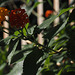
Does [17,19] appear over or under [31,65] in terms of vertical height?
over

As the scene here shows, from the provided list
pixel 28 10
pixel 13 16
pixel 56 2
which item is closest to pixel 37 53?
pixel 13 16

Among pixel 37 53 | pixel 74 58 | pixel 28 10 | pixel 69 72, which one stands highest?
pixel 28 10

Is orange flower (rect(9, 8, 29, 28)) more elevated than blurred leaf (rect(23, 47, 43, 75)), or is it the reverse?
orange flower (rect(9, 8, 29, 28))

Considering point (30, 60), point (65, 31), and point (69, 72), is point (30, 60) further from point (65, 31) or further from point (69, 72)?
point (65, 31)

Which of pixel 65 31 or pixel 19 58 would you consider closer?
pixel 19 58

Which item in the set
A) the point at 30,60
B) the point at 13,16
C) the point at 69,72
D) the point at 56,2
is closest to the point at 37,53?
the point at 30,60

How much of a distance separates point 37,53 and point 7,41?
0.15 meters

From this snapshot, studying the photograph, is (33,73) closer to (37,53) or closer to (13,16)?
(37,53)

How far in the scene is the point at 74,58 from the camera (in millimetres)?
841

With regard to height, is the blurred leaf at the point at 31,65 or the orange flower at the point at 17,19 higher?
the orange flower at the point at 17,19

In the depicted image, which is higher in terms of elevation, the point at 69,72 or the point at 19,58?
the point at 19,58

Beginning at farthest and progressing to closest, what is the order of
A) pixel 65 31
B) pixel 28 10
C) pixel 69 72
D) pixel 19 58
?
1. pixel 65 31
2. pixel 28 10
3. pixel 69 72
4. pixel 19 58

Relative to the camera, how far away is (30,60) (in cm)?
72

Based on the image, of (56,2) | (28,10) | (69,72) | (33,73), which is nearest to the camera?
(33,73)
